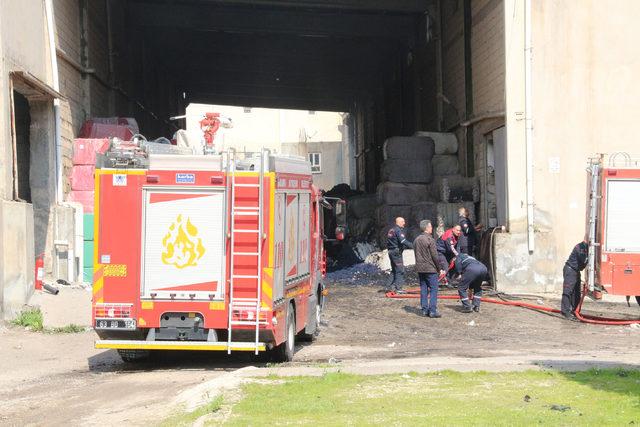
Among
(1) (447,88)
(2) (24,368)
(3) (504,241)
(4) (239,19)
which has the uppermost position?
(4) (239,19)

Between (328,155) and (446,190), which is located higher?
(328,155)

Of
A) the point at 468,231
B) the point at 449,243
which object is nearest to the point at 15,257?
the point at 449,243

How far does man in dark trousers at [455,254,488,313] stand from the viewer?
1883 centimetres

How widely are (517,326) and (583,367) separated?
6.71m

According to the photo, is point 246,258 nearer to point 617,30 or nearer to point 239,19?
point 617,30

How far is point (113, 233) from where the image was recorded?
12.2 m

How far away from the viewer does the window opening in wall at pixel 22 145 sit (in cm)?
2259

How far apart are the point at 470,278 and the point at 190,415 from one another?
10984 mm

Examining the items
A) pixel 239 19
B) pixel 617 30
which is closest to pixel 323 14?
pixel 239 19

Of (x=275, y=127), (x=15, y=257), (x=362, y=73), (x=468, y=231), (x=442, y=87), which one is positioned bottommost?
(x=15, y=257)

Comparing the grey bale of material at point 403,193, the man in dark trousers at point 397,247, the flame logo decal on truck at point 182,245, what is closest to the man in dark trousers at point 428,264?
the man in dark trousers at point 397,247

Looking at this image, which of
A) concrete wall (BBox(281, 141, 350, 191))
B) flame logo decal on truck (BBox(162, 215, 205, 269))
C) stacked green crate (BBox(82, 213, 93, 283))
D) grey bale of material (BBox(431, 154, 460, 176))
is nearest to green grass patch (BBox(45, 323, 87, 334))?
stacked green crate (BBox(82, 213, 93, 283))

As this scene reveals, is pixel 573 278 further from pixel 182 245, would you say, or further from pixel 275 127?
pixel 275 127

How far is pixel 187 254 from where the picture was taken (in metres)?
12.2
